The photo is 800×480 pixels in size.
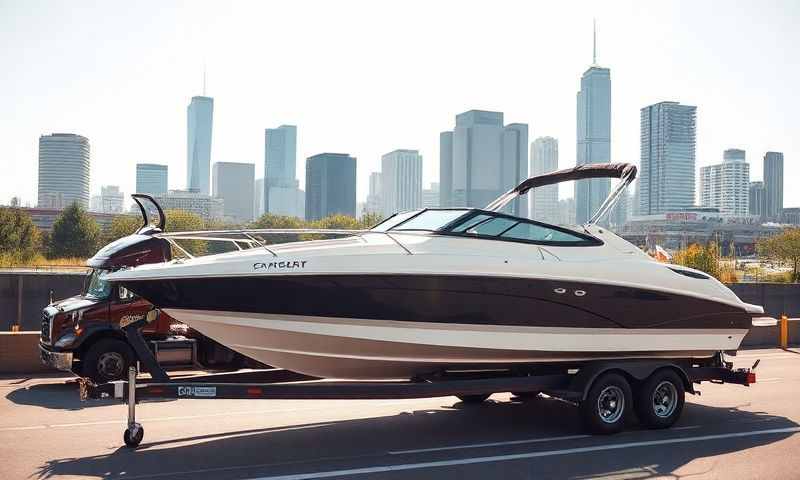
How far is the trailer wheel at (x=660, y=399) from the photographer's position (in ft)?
28.3

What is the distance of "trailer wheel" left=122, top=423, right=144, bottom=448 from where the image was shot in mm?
7219

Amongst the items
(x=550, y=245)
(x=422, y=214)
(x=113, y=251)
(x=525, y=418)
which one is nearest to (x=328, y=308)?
(x=422, y=214)

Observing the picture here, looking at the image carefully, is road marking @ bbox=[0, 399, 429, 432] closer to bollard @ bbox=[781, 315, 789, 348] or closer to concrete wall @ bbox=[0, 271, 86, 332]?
bollard @ bbox=[781, 315, 789, 348]

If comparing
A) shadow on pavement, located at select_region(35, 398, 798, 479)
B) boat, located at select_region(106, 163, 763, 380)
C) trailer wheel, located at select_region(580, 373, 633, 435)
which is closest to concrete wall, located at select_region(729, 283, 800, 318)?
shadow on pavement, located at select_region(35, 398, 798, 479)

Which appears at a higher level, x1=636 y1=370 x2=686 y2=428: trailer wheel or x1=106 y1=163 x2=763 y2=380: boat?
x1=106 y1=163 x2=763 y2=380: boat

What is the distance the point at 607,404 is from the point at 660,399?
86cm

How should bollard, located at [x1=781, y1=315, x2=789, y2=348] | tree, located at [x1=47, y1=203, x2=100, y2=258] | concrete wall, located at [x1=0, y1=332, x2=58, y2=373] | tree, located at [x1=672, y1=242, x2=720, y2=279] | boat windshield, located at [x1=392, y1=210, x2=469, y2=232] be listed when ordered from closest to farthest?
boat windshield, located at [x1=392, y1=210, x2=469, y2=232] < concrete wall, located at [x1=0, y1=332, x2=58, y2=373] < bollard, located at [x1=781, y1=315, x2=789, y2=348] < tree, located at [x1=672, y1=242, x2=720, y2=279] < tree, located at [x1=47, y1=203, x2=100, y2=258]

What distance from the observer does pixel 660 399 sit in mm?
8914

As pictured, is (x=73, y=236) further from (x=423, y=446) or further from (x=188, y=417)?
(x=423, y=446)

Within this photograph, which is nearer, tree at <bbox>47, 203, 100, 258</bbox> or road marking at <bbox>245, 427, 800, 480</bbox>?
road marking at <bbox>245, 427, 800, 480</bbox>

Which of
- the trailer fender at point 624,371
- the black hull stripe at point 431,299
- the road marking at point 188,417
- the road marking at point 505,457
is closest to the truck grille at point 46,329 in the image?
the road marking at point 188,417

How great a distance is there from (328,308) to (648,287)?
158 inches

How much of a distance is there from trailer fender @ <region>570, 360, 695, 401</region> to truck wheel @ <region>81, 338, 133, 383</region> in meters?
6.77

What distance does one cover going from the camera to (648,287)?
872 cm
